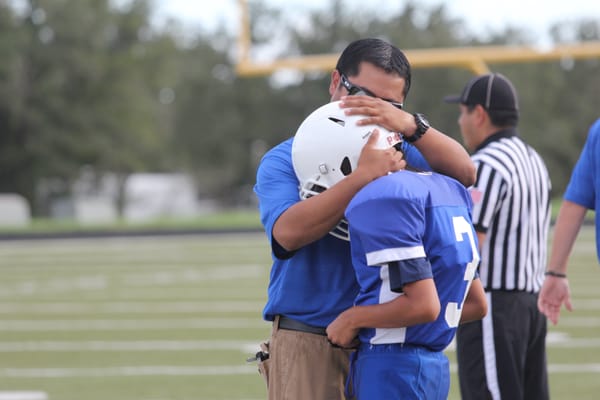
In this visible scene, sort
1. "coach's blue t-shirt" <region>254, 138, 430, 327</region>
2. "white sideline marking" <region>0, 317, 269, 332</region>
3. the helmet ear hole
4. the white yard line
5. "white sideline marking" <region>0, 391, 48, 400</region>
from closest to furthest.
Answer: the helmet ear hole < "coach's blue t-shirt" <region>254, 138, 430, 327</region> < "white sideline marking" <region>0, 391, 48, 400</region> < the white yard line < "white sideline marking" <region>0, 317, 269, 332</region>

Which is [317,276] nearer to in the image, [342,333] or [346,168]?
[342,333]

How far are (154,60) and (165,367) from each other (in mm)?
45354

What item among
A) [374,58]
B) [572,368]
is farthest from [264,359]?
[572,368]

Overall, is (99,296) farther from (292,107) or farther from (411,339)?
(292,107)

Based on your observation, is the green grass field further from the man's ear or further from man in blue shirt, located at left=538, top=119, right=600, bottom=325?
the man's ear

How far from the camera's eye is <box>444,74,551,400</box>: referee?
14.7ft

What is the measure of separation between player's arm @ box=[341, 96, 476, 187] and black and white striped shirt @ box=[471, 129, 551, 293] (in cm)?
148

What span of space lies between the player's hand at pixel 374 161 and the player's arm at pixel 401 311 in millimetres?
286

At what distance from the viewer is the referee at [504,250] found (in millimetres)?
4469

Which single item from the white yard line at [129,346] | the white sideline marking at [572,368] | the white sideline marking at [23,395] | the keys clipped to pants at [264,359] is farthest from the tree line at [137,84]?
the keys clipped to pants at [264,359]

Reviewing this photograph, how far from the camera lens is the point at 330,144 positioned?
2691 mm

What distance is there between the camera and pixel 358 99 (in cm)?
273

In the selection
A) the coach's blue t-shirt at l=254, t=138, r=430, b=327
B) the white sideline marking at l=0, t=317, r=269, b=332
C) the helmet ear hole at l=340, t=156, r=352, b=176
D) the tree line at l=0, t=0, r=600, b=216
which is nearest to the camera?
the helmet ear hole at l=340, t=156, r=352, b=176

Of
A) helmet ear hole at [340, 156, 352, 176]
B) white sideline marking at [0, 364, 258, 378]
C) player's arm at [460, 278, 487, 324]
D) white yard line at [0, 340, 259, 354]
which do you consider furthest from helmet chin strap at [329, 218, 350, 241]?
white yard line at [0, 340, 259, 354]
